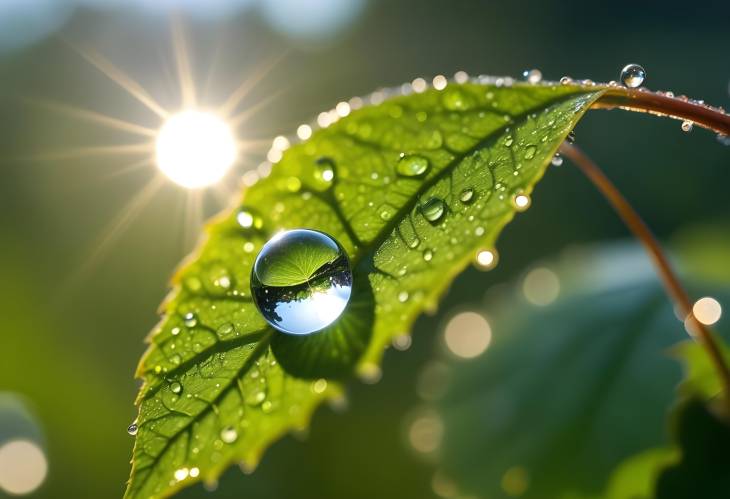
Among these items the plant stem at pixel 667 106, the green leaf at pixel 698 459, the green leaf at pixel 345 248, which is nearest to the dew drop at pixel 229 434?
the green leaf at pixel 345 248

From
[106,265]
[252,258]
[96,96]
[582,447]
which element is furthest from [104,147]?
[252,258]

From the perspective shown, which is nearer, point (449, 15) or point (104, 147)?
point (104, 147)

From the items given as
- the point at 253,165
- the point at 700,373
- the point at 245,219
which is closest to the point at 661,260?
the point at 700,373

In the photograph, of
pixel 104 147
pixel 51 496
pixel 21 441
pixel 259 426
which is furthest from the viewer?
pixel 104 147

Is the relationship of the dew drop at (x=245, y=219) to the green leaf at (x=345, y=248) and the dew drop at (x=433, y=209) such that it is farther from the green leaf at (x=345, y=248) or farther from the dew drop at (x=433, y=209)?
the dew drop at (x=433, y=209)

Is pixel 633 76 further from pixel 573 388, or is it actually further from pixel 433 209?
pixel 573 388

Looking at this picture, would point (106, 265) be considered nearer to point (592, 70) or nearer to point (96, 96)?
point (96, 96)
